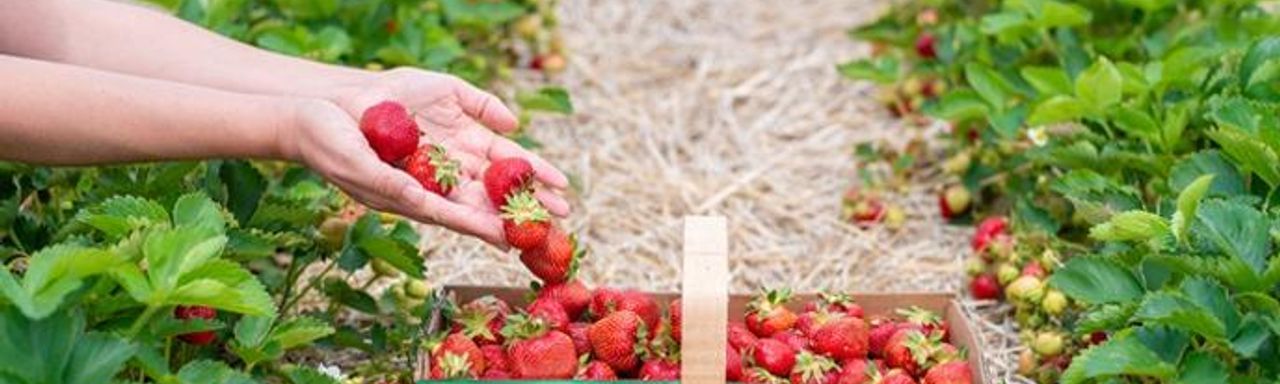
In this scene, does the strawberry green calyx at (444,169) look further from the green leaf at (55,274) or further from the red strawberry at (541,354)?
the green leaf at (55,274)

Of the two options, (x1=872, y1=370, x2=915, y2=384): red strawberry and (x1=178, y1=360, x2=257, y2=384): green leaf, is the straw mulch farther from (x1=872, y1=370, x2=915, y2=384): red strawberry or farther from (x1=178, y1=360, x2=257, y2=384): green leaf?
(x1=178, y1=360, x2=257, y2=384): green leaf

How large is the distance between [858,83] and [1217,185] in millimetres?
1852

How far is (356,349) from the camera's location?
9.68ft

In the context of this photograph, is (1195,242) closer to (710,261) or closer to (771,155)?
(710,261)

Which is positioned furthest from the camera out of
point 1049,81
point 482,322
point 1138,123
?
point 1049,81

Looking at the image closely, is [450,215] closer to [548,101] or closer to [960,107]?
[548,101]

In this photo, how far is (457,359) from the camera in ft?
7.79

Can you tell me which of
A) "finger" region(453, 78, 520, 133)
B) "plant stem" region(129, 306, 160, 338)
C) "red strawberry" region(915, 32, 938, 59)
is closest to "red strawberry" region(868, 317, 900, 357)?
"finger" region(453, 78, 520, 133)

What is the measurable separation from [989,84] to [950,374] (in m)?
1.16

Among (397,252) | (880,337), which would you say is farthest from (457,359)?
(880,337)

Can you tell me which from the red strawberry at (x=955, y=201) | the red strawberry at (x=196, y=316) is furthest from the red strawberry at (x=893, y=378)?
the red strawberry at (x=955, y=201)

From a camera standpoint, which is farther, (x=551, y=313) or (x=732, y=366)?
(x=551, y=313)

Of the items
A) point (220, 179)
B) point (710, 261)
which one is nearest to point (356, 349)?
point (220, 179)

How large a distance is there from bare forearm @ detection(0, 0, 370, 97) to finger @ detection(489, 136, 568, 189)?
0.66ft
